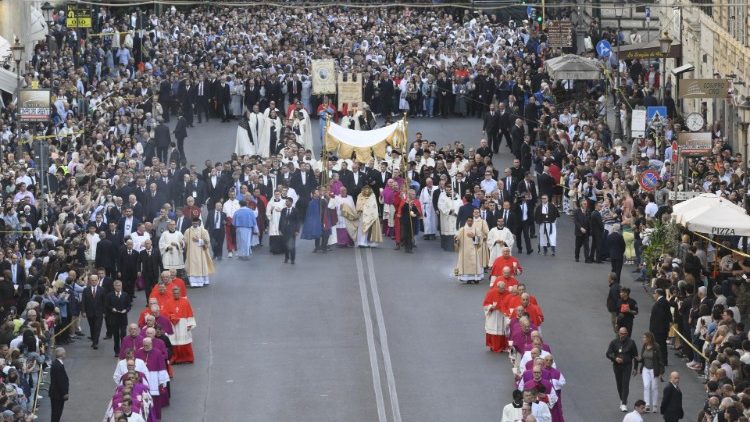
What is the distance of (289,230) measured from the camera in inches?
1559

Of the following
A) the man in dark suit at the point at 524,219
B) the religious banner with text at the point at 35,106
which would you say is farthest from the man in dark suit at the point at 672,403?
the religious banner with text at the point at 35,106

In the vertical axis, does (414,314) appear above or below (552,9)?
below

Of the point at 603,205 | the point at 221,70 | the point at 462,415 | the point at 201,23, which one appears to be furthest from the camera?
the point at 201,23

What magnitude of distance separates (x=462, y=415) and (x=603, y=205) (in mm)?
11599

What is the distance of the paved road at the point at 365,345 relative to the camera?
30250mm

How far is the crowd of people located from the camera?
30.9 m

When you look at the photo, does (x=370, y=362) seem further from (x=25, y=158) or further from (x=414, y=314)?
(x=25, y=158)

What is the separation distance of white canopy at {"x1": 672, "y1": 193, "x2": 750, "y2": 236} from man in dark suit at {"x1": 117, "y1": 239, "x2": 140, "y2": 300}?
9742 millimetres

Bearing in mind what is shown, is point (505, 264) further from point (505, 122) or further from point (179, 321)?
Result: point (505, 122)

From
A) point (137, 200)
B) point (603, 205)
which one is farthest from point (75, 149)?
point (603, 205)

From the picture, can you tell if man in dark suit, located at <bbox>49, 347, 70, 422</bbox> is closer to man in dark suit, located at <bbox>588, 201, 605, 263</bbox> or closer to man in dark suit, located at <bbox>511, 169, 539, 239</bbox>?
man in dark suit, located at <bbox>588, 201, 605, 263</bbox>

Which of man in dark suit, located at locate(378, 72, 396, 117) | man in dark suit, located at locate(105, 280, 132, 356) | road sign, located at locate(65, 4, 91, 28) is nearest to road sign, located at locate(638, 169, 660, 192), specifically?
man in dark suit, located at locate(105, 280, 132, 356)

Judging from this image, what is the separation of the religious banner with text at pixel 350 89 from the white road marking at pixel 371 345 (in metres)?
11.9

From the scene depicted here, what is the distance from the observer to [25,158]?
45.2m
